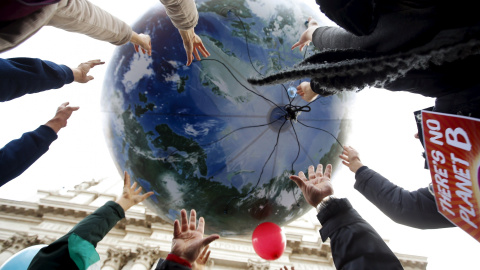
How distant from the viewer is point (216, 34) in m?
2.36

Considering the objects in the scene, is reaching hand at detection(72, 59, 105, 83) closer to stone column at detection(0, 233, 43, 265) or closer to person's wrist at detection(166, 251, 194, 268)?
person's wrist at detection(166, 251, 194, 268)

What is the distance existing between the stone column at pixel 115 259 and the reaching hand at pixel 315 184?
32.9ft

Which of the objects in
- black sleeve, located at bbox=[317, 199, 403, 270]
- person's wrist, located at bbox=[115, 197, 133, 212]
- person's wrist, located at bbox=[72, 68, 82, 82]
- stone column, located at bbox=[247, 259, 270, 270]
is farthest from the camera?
stone column, located at bbox=[247, 259, 270, 270]

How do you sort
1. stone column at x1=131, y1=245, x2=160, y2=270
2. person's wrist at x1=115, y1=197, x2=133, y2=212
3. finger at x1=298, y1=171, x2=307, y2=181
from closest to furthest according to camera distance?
finger at x1=298, y1=171, x2=307, y2=181, person's wrist at x1=115, y1=197, x2=133, y2=212, stone column at x1=131, y1=245, x2=160, y2=270

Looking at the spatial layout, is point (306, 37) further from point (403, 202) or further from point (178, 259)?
point (178, 259)

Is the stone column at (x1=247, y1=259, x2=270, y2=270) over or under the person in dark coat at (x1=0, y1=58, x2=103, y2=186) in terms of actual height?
under

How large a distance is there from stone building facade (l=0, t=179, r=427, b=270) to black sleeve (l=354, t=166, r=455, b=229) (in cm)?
857

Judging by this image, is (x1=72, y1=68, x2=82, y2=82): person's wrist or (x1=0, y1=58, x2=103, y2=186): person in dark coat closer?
(x1=0, y1=58, x2=103, y2=186): person in dark coat

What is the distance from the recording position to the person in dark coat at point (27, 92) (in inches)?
85.2

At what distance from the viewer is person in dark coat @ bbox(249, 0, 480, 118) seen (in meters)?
1.00

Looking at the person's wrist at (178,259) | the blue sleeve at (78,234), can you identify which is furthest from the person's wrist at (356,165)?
the blue sleeve at (78,234)

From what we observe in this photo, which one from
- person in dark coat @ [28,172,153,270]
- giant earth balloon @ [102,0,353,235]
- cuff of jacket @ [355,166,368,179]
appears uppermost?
giant earth balloon @ [102,0,353,235]

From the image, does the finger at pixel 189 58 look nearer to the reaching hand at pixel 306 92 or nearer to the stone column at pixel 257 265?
the reaching hand at pixel 306 92

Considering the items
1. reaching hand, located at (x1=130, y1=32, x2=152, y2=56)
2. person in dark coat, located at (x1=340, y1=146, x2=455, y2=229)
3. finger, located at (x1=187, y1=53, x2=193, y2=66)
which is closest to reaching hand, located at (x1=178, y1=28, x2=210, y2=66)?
finger, located at (x1=187, y1=53, x2=193, y2=66)
